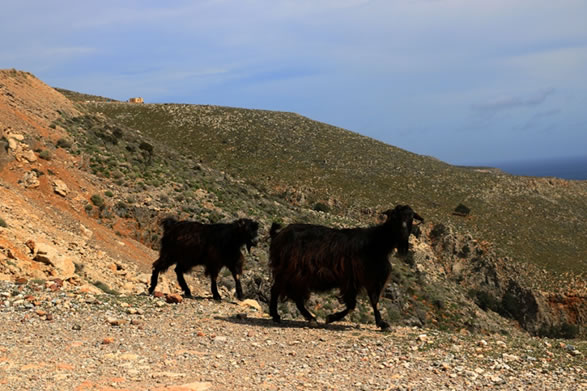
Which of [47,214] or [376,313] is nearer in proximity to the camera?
[376,313]

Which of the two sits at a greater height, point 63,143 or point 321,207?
point 63,143

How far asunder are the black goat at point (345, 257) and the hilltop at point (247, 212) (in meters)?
0.96

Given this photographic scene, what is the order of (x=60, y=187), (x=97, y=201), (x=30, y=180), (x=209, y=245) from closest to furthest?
(x=209, y=245) → (x=30, y=180) → (x=60, y=187) → (x=97, y=201)

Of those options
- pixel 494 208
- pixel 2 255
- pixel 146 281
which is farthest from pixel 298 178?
pixel 2 255

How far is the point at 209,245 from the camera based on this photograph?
13.1 metres

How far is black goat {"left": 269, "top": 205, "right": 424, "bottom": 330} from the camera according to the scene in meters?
10.3

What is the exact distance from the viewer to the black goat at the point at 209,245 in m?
12.9

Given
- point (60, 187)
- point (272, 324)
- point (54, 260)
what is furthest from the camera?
point (60, 187)

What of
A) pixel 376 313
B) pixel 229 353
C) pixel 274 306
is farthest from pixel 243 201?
pixel 229 353

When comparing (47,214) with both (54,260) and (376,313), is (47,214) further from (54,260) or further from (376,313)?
(376,313)

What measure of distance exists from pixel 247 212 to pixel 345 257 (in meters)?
22.2

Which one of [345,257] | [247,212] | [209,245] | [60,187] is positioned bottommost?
[209,245]

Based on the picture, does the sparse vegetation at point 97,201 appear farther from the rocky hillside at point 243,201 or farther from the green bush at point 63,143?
the green bush at point 63,143

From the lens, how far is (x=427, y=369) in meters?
7.89
